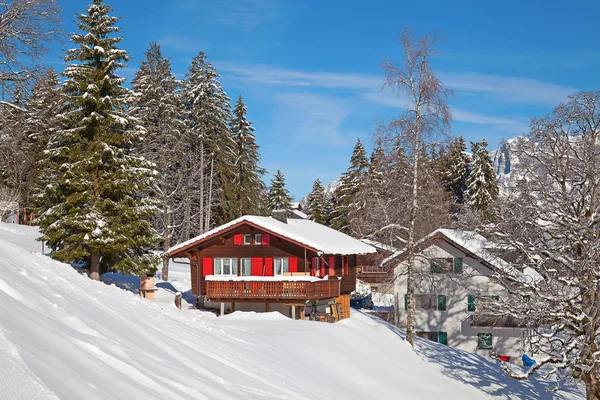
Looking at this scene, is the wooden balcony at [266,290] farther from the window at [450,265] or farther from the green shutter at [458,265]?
the green shutter at [458,265]

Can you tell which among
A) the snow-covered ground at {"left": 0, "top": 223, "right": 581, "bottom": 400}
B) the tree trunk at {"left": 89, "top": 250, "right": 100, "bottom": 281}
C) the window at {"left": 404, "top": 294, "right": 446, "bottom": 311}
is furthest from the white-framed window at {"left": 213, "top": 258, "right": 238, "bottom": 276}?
the window at {"left": 404, "top": 294, "right": 446, "bottom": 311}

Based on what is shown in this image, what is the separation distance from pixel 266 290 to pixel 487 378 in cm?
1185

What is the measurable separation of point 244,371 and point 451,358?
18259 mm

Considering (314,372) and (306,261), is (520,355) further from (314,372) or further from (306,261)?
(314,372)

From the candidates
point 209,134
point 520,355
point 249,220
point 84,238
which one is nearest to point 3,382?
point 84,238

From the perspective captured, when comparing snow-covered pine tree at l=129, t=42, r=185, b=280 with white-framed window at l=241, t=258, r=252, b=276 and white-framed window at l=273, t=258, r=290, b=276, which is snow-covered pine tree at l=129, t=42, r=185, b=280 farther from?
white-framed window at l=273, t=258, r=290, b=276

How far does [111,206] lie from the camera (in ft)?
91.7

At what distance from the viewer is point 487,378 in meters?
27.2

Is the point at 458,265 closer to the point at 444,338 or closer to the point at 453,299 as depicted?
the point at 453,299

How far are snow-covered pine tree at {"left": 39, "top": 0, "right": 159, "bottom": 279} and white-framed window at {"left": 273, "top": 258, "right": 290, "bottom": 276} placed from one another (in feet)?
23.2

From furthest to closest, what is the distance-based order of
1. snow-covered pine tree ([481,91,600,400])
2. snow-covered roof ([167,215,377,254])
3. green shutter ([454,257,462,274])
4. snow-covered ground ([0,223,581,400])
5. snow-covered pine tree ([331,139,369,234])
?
snow-covered pine tree ([331,139,369,234]) < green shutter ([454,257,462,274]) < snow-covered roof ([167,215,377,254]) < snow-covered pine tree ([481,91,600,400]) < snow-covered ground ([0,223,581,400])

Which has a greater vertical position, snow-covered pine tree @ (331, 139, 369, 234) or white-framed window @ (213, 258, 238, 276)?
snow-covered pine tree @ (331, 139, 369, 234)

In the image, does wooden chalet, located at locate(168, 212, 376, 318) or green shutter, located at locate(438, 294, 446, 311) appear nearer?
wooden chalet, located at locate(168, 212, 376, 318)

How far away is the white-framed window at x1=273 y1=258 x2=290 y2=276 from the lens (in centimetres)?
3238
